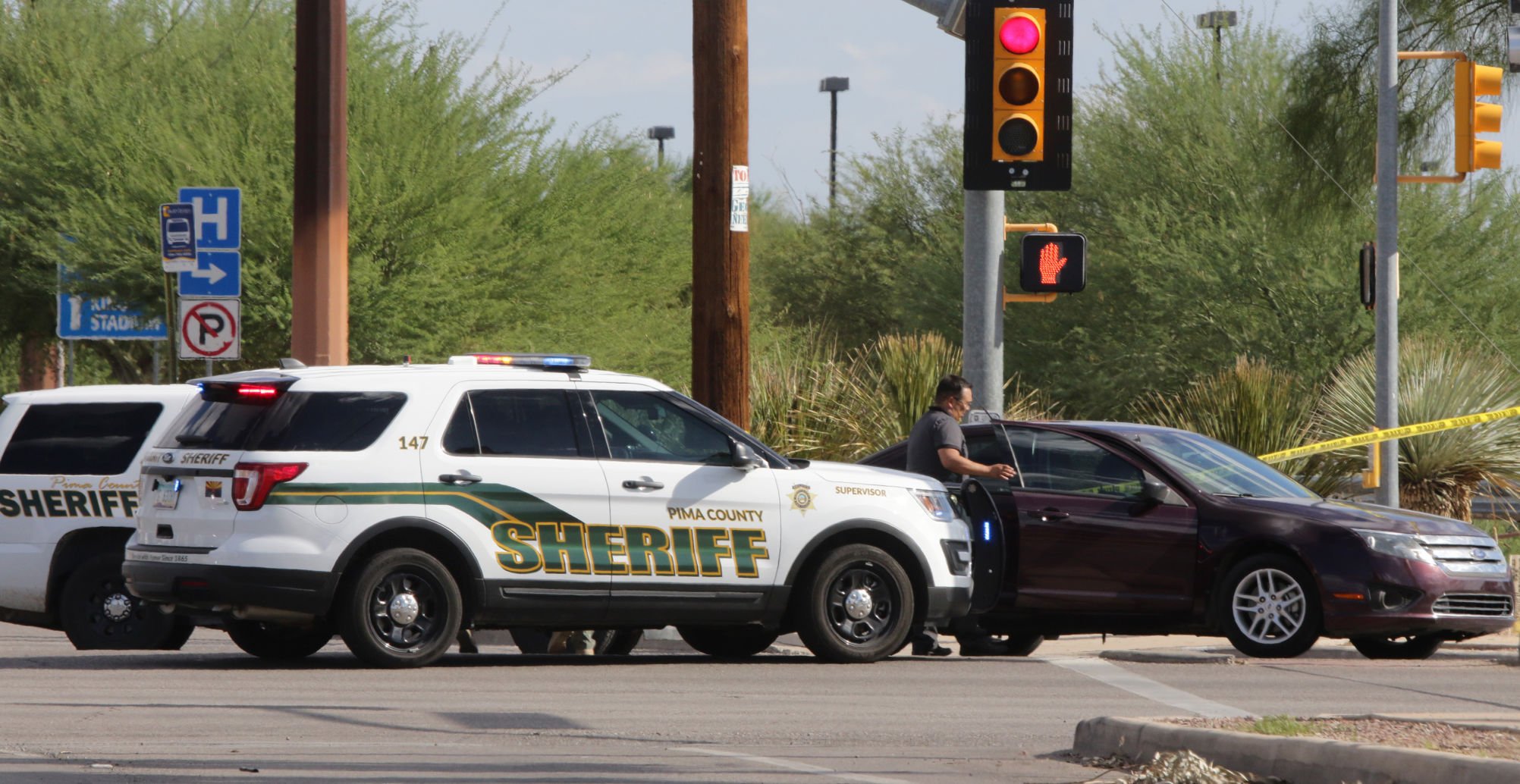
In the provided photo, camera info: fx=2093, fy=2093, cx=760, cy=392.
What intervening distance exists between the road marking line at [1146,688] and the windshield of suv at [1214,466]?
52.0 inches

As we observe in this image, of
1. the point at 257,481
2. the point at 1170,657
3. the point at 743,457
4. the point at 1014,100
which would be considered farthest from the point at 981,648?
the point at 257,481

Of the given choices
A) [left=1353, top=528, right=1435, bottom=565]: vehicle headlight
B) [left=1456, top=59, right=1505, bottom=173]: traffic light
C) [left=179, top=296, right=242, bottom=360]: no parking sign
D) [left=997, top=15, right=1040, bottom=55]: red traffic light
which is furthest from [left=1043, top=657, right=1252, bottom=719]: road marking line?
[left=179, top=296, right=242, bottom=360]: no parking sign

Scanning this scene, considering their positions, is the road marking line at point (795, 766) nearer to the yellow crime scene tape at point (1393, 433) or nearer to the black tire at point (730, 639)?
the black tire at point (730, 639)

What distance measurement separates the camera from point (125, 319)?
27.0 meters

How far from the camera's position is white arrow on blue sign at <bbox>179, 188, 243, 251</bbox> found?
17.8 meters

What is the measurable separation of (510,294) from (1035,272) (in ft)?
47.4

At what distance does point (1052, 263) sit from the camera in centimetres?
1388

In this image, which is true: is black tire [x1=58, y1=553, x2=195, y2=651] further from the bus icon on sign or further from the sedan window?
the sedan window

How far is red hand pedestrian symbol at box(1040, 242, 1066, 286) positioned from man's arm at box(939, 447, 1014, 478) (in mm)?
1506

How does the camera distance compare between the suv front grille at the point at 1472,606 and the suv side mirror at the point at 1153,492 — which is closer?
the suv front grille at the point at 1472,606

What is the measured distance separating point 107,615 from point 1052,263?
654cm

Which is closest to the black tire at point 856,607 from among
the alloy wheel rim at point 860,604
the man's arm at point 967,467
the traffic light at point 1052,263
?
the alloy wheel rim at point 860,604

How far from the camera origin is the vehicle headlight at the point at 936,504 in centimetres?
1234

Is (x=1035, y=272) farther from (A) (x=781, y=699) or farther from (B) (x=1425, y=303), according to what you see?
(B) (x=1425, y=303)
